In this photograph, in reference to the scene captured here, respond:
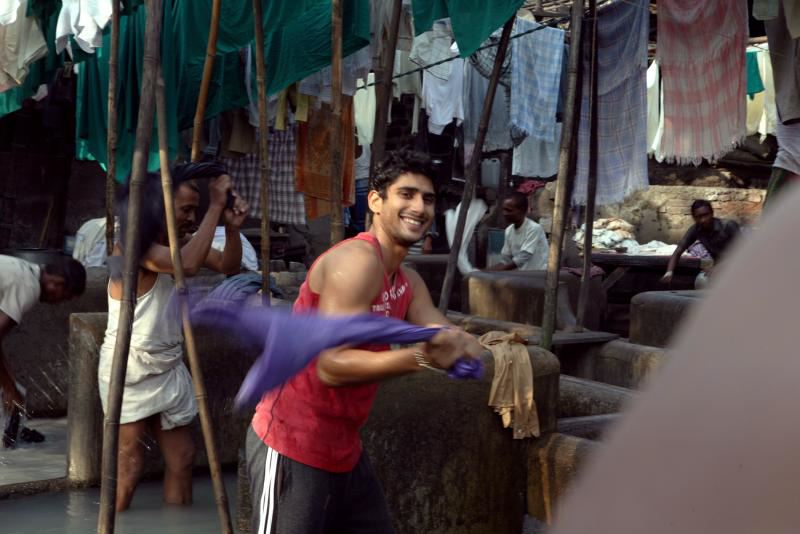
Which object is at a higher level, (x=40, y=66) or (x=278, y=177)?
(x=40, y=66)

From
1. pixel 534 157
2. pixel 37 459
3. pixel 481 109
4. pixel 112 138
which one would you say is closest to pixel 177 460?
pixel 37 459

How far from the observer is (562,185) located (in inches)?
254

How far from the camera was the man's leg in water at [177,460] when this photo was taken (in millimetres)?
5684

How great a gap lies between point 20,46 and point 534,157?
237 inches

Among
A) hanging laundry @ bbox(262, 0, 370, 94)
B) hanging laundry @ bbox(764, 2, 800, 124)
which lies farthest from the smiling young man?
hanging laundry @ bbox(262, 0, 370, 94)

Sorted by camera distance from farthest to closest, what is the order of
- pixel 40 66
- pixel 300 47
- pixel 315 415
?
pixel 40 66, pixel 300 47, pixel 315 415

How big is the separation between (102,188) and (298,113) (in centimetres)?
496

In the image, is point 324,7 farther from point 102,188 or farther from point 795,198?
point 795,198

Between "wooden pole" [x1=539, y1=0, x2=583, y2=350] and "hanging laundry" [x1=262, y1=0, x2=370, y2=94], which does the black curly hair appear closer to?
"wooden pole" [x1=539, y1=0, x2=583, y2=350]

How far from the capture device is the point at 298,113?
961cm

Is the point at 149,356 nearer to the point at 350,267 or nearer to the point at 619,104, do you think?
the point at 350,267

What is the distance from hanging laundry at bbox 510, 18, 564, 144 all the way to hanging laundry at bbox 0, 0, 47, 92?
425 centimetres

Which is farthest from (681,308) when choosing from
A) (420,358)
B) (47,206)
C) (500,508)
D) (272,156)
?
(47,206)

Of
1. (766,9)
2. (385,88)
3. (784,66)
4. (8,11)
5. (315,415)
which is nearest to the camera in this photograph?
(315,415)
